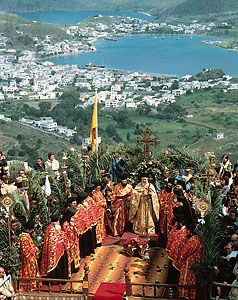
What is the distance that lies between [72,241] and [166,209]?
2225mm

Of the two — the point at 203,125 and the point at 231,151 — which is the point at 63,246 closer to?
the point at 231,151

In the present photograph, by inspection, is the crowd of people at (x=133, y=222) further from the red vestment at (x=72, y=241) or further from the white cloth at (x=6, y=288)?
the white cloth at (x=6, y=288)

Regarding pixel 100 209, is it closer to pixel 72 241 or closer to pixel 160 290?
pixel 72 241

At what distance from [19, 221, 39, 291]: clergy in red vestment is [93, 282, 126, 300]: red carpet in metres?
1.10

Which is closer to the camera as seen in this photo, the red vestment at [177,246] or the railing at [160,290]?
the railing at [160,290]

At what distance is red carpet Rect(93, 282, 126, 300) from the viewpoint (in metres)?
10.7

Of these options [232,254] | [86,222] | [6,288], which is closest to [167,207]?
[86,222]

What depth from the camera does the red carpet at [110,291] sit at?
35.1 ft

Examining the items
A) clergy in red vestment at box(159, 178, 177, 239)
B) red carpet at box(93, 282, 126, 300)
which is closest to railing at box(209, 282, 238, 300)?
red carpet at box(93, 282, 126, 300)

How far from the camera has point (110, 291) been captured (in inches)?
431

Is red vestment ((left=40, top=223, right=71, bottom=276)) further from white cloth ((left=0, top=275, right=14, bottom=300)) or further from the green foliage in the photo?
white cloth ((left=0, top=275, right=14, bottom=300))

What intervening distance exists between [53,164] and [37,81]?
137m

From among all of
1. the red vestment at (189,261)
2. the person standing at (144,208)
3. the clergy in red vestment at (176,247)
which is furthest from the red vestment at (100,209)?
the red vestment at (189,261)

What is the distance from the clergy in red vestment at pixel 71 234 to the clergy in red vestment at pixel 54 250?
245mm
